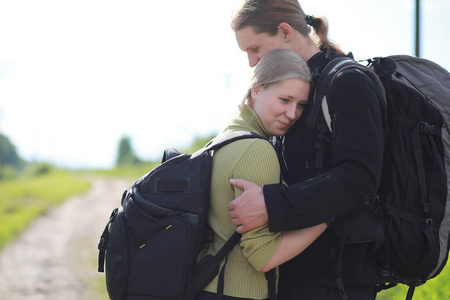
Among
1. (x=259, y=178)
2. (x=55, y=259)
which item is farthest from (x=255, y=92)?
(x=55, y=259)

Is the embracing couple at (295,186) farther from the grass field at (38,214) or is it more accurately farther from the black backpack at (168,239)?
the grass field at (38,214)

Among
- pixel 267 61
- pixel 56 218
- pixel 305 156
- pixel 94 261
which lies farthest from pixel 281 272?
pixel 56 218

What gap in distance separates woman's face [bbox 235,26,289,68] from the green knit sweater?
66 centimetres

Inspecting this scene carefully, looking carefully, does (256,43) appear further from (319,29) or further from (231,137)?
(231,137)

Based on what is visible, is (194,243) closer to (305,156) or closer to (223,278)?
(223,278)

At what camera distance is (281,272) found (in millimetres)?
2395

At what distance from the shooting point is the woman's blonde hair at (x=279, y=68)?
2.42 meters

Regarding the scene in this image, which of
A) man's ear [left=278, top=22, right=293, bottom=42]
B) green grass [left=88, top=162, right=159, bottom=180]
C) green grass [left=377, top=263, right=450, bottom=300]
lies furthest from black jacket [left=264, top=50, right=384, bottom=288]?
green grass [left=88, top=162, right=159, bottom=180]

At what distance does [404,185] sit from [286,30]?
0.89 m

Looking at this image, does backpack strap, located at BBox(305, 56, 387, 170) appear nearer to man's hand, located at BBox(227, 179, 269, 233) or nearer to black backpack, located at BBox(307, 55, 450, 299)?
black backpack, located at BBox(307, 55, 450, 299)

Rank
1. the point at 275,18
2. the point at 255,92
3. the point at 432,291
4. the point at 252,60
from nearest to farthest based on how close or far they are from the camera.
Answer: the point at 255,92
the point at 275,18
the point at 252,60
the point at 432,291

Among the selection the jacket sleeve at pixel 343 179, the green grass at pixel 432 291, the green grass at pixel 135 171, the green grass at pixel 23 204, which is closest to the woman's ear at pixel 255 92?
the jacket sleeve at pixel 343 179

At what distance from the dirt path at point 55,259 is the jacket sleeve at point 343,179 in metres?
6.68

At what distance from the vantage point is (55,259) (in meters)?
12.3
